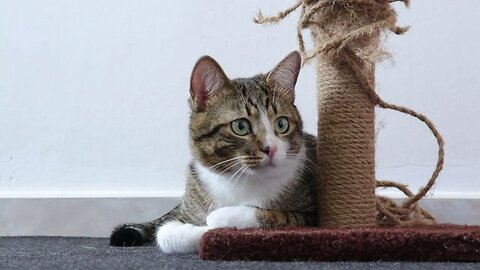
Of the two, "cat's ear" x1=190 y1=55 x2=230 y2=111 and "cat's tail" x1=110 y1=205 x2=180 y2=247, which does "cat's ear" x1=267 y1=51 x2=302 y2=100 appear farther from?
"cat's tail" x1=110 y1=205 x2=180 y2=247

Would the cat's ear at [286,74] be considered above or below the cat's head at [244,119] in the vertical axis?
above

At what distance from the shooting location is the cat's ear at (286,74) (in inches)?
46.9

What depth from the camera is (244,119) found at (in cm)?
110

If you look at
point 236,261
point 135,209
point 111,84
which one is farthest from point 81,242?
point 236,261

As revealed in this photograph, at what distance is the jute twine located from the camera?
113 centimetres

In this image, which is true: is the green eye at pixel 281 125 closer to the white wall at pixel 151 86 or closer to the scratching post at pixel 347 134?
the scratching post at pixel 347 134

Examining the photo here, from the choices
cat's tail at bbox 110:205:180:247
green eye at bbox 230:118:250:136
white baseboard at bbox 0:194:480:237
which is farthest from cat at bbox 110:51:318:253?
white baseboard at bbox 0:194:480:237

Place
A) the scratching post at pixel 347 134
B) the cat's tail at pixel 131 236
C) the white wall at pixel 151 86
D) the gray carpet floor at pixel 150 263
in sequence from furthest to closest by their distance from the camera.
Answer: the white wall at pixel 151 86 → the cat's tail at pixel 131 236 → the scratching post at pixel 347 134 → the gray carpet floor at pixel 150 263

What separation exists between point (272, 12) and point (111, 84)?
0.55m

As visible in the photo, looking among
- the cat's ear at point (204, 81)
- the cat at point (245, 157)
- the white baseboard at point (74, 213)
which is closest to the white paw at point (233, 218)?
the cat at point (245, 157)

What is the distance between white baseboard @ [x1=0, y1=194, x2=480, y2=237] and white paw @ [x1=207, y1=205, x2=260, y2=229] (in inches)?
25.5

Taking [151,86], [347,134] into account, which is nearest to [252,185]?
[347,134]

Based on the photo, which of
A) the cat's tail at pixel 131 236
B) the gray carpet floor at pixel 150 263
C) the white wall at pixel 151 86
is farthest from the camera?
the white wall at pixel 151 86

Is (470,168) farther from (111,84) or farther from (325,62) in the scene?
(111,84)
